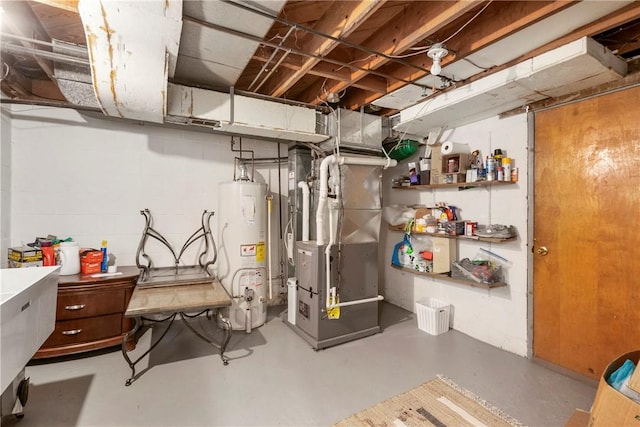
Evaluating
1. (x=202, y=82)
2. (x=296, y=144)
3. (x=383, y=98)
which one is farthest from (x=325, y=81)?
(x=202, y=82)

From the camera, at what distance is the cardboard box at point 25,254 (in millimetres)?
2514

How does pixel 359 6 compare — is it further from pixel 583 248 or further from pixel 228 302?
pixel 583 248

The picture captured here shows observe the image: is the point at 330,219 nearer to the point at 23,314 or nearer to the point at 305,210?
the point at 305,210

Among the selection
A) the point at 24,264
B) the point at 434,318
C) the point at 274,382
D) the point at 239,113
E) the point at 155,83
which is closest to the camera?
the point at 155,83

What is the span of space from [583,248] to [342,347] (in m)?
2.26

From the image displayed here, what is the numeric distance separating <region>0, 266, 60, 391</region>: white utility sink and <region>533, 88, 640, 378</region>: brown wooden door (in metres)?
3.66

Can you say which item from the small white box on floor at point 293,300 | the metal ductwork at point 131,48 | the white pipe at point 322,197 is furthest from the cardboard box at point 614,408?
the metal ductwork at point 131,48

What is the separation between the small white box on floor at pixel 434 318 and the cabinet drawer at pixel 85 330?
3.09 meters

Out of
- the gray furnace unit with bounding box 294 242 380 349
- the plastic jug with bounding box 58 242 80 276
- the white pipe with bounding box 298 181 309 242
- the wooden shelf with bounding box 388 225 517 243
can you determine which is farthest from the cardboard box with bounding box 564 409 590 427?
the plastic jug with bounding box 58 242 80 276

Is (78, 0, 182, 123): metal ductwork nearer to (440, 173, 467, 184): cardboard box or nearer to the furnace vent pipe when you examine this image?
the furnace vent pipe

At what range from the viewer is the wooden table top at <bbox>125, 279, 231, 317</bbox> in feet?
7.14

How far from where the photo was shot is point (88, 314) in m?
2.61

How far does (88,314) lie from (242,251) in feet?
4.77

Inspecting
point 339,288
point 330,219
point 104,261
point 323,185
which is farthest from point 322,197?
point 104,261
